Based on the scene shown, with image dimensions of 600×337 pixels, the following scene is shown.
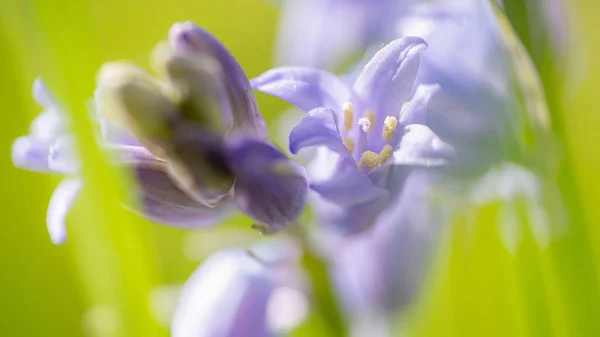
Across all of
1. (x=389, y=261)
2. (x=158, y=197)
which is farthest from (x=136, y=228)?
(x=389, y=261)

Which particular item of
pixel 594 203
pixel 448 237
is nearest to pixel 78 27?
pixel 448 237

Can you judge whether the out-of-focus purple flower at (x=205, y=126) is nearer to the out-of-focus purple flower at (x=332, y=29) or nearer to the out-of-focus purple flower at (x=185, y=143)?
the out-of-focus purple flower at (x=185, y=143)

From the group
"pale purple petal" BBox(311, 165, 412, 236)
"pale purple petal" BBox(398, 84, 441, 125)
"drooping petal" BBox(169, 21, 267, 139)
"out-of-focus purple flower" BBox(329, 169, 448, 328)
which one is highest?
"drooping petal" BBox(169, 21, 267, 139)

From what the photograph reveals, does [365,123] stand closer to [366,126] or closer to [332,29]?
[366,126]

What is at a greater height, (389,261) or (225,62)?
(225,62)

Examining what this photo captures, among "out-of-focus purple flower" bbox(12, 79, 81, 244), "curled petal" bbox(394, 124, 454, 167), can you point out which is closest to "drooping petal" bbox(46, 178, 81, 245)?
"out-of-focus purple flower" bbox(12, 79, 81, 244)

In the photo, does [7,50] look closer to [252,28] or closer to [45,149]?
[252,28]

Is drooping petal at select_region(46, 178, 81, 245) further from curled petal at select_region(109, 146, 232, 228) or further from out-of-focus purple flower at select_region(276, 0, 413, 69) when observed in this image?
out-of-focus purple flower at select_region(276, 0, 413, 69)
